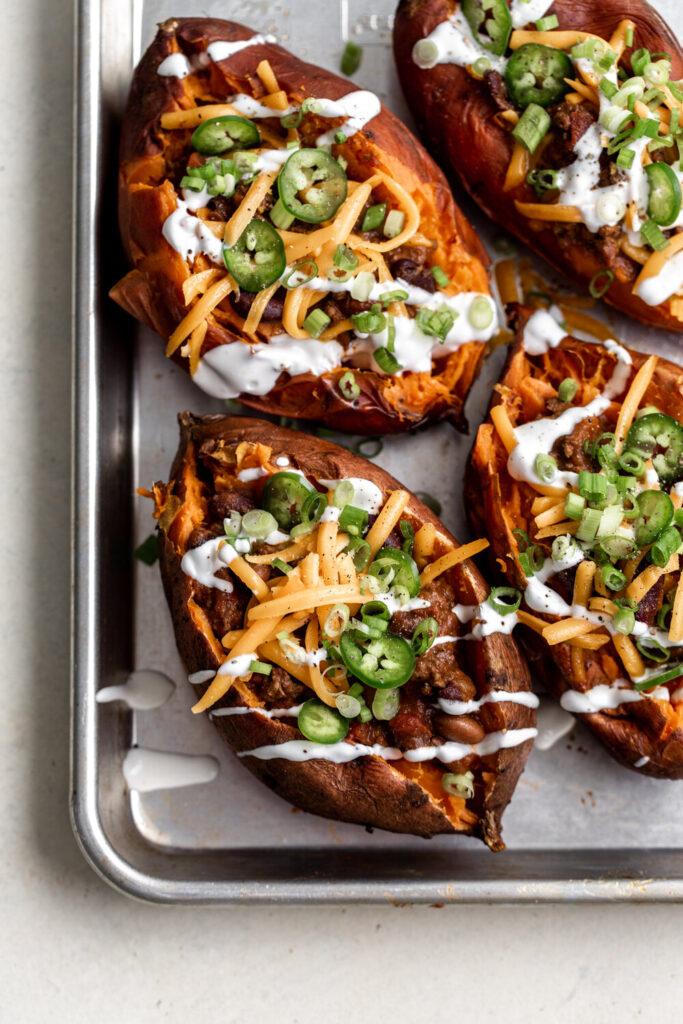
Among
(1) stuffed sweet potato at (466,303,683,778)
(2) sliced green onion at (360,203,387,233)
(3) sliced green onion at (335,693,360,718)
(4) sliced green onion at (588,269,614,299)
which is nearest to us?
(3) sliced green onion at (335,693,360,718)

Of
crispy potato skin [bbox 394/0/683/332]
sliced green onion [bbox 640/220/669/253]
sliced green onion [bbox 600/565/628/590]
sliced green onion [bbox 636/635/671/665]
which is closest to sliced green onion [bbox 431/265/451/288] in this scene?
crispy potato skin [bbox 394/0/683/332]

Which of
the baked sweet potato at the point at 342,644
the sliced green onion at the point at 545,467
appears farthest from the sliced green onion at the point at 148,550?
the sliced green onion at the point at 545,467

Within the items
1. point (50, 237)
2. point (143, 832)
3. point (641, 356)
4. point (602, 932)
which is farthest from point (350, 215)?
point (602, 932)

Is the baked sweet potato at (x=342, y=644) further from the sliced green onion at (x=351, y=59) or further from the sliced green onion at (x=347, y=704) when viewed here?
the sliced green onion at (x=351, y=59)

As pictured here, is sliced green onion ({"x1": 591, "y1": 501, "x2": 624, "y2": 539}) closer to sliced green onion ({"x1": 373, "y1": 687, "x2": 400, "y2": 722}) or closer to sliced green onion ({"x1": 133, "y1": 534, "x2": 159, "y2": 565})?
sliced green onion ({"x1": 373, "y1": 687, "x2": 400, "y2": 722})

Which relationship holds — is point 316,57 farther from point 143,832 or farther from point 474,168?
point 143,832

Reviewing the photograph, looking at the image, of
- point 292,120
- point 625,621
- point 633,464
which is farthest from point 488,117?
point 625,621

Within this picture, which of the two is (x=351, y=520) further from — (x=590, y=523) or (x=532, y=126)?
(x=532, y=126)
